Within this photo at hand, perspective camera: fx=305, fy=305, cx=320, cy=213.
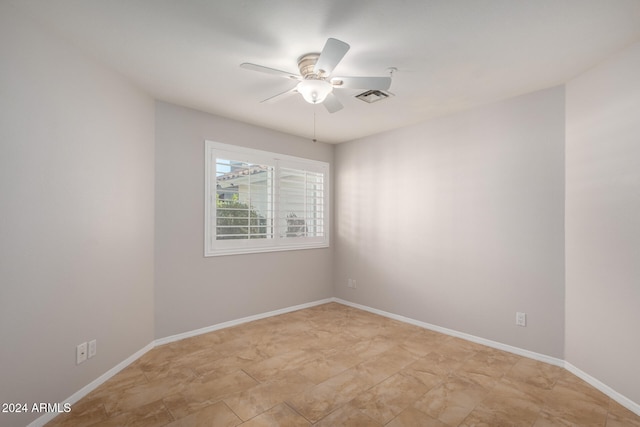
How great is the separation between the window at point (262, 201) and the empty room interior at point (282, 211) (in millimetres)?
36

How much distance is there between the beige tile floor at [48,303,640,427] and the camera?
6.58 ft

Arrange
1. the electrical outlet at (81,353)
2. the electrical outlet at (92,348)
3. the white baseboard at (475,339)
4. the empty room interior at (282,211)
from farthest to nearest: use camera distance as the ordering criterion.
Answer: the white baseboard at (475,339), the electrical outlet at (92,348), the electrical outlet at (81,353), the empty room interior at (282,211)

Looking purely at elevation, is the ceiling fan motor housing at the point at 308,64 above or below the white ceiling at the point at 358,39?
below

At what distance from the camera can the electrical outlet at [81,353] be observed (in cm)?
219

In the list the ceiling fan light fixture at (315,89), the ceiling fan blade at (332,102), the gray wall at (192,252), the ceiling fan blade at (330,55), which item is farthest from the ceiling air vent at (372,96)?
the gray wall at (192,252)

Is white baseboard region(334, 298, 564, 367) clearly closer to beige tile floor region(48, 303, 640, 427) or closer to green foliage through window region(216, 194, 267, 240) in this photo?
beige tile floor region(48, 303, 640, 427)

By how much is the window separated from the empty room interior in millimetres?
36

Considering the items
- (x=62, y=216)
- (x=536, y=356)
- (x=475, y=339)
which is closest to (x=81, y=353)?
(x=62, y=216)

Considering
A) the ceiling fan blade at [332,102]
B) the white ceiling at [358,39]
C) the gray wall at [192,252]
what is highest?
the white ceiling at [358,39]

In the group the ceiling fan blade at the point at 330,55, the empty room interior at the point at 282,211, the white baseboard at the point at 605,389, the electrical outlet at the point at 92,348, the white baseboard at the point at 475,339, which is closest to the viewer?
the ceiling fan blade at the point at 330,55

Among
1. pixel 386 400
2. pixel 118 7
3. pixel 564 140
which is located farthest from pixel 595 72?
pixel 118 7

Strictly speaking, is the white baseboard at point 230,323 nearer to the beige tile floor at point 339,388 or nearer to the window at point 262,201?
the beige tile floor at point 339,388

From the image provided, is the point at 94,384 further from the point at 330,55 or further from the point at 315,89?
the point at 330,55

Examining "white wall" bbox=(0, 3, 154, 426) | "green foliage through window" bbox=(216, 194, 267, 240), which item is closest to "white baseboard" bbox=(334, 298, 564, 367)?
"green foliage through window" bbox=(216, 194, 267, 240)
